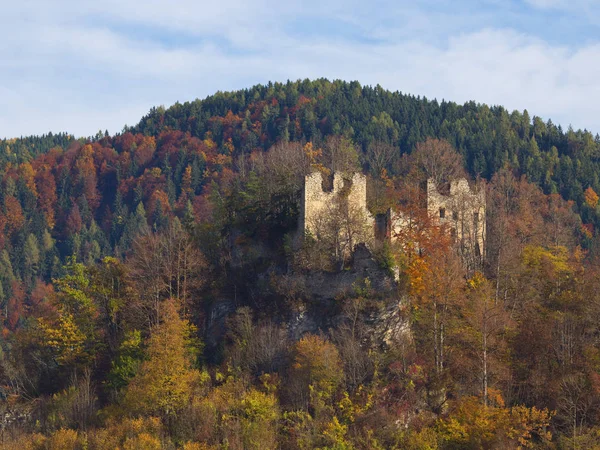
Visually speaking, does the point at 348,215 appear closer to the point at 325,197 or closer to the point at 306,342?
the point at 325,197

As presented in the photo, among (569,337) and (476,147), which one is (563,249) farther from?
(476,147)

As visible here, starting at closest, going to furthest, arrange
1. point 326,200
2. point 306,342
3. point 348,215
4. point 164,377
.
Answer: point 306,342 < point 164,377 < point 348,215 < point 326,200

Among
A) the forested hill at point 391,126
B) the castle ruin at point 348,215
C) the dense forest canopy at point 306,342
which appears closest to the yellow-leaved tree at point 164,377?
the dense forest canopy at point 306,342

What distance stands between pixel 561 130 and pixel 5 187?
97.9 meters

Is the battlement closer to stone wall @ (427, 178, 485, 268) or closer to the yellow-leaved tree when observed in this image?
stone wall @ (427, 178, 485, 268)

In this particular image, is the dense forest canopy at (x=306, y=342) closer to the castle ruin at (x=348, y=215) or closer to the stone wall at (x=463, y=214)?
the castle ruin at (x=348, y=215)

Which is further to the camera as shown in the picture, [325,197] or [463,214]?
[463,214]

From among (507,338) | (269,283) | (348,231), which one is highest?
(348,231)

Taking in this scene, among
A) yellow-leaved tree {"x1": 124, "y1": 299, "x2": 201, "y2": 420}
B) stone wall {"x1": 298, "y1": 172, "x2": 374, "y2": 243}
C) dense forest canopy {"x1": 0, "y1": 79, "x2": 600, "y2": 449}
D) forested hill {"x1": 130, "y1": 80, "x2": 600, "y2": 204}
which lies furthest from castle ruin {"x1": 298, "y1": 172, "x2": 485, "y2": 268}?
forested hill {"x1": 130, "y1": 80, "x2": 600, "y2": 204}

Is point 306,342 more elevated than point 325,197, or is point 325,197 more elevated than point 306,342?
point 325,197

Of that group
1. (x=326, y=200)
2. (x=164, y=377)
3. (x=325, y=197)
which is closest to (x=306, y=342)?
(x=164, y=377)

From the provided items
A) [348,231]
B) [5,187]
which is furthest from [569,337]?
[5,187]

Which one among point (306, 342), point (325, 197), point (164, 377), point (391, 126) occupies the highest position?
point (391, 126)

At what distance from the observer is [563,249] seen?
5428 cm
